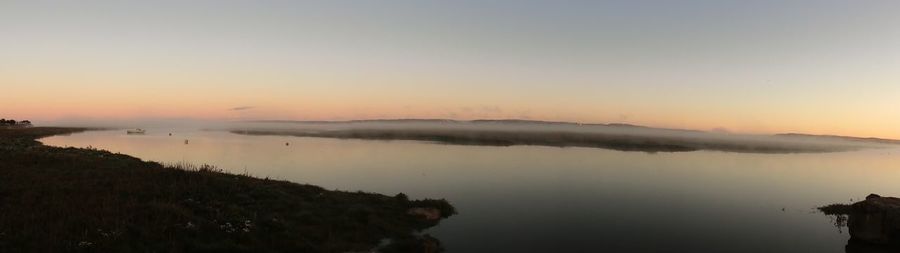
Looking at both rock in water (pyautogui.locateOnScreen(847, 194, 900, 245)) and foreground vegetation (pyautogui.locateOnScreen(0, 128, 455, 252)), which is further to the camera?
rock in water (pyautogui.locateOnScreen(847, 194, 900, 245))

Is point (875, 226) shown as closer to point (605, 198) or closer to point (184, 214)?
point (605, 198)

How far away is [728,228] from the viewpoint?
32.0m

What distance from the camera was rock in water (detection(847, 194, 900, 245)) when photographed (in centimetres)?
2686

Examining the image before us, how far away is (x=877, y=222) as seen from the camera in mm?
27781

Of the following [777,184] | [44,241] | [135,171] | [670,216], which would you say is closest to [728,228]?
[670,216]

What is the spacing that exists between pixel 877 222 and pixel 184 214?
36.2m

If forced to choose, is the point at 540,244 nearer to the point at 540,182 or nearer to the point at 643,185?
the point at 540,182

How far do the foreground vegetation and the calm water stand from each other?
14.5 ft

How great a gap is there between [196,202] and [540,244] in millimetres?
17495

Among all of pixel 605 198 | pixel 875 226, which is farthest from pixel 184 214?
pixel 875 226

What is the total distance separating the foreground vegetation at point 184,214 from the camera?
1833 cm

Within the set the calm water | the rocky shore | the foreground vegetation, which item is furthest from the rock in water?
the foreground vegetation

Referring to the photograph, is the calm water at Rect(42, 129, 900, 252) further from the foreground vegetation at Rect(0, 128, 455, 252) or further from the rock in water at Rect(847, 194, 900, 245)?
the foreground vegetation at Rect(0, 128, 455, 252)

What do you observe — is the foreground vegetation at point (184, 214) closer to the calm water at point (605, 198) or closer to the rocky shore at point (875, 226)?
A: the calm water at point (605, 198)
